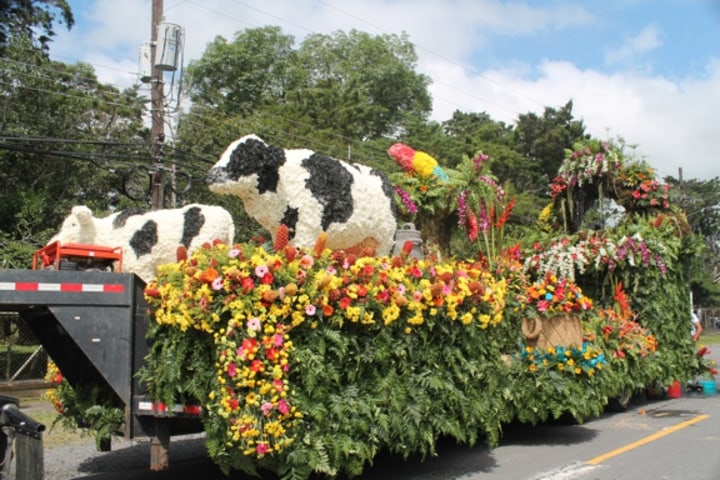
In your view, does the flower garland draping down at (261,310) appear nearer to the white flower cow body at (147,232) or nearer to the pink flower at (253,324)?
the pink flower at (253,324)

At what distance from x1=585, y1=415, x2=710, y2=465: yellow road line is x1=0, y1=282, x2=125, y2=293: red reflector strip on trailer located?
15.8 ft

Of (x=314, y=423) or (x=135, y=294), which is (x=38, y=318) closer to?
(x=135, y=294)

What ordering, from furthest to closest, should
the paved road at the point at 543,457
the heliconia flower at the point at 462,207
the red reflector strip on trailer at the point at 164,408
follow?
the heliconia flower at the point at 462,207 < the paved road at the point at 543,457 < the red reflector strip on trailer at the point at 164,408

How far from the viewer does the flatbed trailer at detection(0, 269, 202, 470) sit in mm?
4793

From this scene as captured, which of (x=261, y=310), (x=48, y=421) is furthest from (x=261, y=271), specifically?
(x=48, y=421)

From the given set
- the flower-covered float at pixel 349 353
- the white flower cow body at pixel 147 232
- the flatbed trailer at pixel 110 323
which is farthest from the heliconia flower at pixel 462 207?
the flatbed trailer at pixel 110 323

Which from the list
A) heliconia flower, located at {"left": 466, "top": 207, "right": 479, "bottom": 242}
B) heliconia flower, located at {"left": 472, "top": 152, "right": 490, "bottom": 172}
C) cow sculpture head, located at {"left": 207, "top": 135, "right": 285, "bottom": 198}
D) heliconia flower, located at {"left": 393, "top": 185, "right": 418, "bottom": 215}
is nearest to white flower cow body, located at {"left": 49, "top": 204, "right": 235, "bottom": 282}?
cow sculpture head, located at {"left": 207, "top": 135, "right": 285, "bottom": 198}

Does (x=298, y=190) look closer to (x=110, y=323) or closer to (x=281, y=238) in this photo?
(x=281, y=238)

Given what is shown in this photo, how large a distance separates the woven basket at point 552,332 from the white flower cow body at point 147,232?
13.9 feet

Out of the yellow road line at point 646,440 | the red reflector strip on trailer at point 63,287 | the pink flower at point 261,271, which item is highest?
the pink flower at point 261,271

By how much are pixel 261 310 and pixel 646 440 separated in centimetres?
539

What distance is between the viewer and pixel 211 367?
16.6 feet

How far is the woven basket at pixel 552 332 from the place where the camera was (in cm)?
761

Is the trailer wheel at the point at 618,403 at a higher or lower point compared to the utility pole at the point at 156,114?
lower
